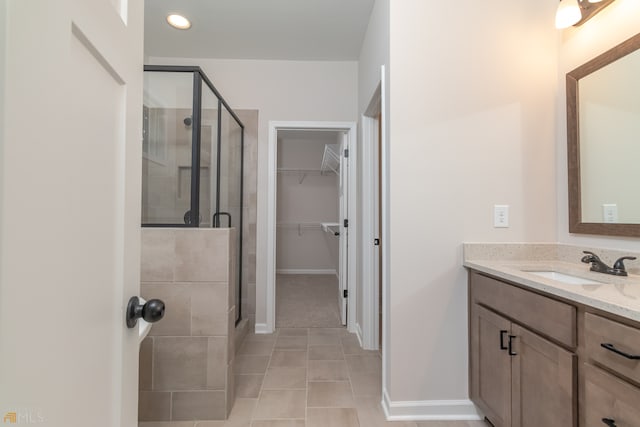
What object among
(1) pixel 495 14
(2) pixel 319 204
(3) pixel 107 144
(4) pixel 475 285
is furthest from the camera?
(2) pixel 319 204

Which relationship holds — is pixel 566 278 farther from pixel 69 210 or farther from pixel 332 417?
pixel 69 210

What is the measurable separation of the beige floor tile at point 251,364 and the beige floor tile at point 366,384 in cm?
67

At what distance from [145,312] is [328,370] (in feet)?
6.12

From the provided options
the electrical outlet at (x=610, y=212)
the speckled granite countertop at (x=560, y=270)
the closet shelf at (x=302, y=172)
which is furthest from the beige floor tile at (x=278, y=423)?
the closet shelf at (x=302, y=172)

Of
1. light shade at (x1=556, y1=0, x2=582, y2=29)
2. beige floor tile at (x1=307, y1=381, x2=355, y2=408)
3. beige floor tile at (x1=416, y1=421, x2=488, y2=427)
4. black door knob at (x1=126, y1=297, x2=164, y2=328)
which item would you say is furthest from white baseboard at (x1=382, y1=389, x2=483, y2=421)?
light shade at (x1=556, y1=0, x2=582, y2=29)

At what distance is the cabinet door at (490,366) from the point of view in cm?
141

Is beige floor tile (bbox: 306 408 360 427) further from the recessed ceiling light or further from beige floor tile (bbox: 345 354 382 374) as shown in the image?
the recessed ceiling light

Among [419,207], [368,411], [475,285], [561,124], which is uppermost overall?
[561,124]

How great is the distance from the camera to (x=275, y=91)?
3.03 meters

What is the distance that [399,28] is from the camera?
1.75 metres

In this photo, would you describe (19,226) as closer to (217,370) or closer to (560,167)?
(217,370)

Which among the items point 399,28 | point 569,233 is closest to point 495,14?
point 399,28

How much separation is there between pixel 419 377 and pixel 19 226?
1875 millimetres

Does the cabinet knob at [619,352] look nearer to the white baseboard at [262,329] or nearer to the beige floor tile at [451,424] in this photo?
the beige floor tile at [451,424]
